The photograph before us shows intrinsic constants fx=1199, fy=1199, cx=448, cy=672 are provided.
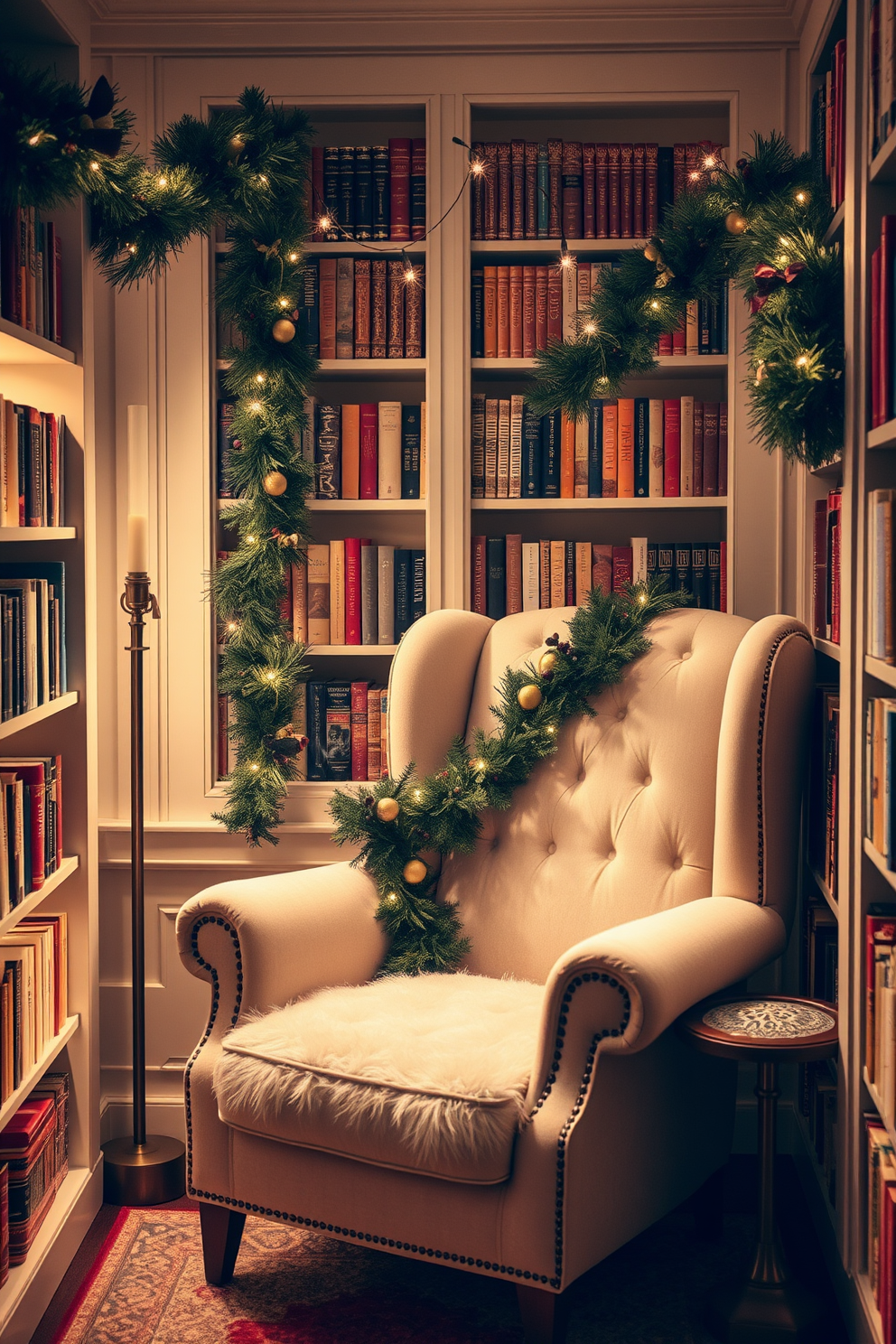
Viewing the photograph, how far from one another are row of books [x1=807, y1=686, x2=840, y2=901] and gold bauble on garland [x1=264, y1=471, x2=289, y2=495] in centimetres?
118

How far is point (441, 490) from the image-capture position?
2.69 m

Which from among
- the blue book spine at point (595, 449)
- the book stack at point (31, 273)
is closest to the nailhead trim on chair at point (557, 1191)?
the blue book spine at point (595, 449)

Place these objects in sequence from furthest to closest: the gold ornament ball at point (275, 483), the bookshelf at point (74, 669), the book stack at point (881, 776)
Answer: the gold ornament ball at point (275, 483) < the bookshelf at point (74, 669) < the book stack at point (881, 776)

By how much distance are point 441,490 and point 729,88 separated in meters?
1.07

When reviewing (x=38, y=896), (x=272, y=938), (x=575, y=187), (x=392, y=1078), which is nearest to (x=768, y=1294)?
(x=392, y=1078)

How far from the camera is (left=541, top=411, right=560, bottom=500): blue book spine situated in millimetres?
2688

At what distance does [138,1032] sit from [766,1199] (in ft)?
4.12

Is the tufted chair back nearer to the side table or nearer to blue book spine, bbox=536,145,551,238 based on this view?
the side table

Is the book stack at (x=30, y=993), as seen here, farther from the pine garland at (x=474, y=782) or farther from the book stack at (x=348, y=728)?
the book stack at (x=348, y=728)

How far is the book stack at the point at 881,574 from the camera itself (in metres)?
1.63

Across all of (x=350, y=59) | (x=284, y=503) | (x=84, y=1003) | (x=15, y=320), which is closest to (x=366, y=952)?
(x=84, y=1003)

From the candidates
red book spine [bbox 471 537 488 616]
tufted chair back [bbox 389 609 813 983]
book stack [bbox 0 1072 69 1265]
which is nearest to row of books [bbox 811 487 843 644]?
tufted chair back [bbox 389 609 813 983]

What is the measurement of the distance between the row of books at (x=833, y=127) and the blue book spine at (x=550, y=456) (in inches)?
28.7

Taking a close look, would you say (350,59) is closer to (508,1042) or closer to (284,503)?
(284,503)
